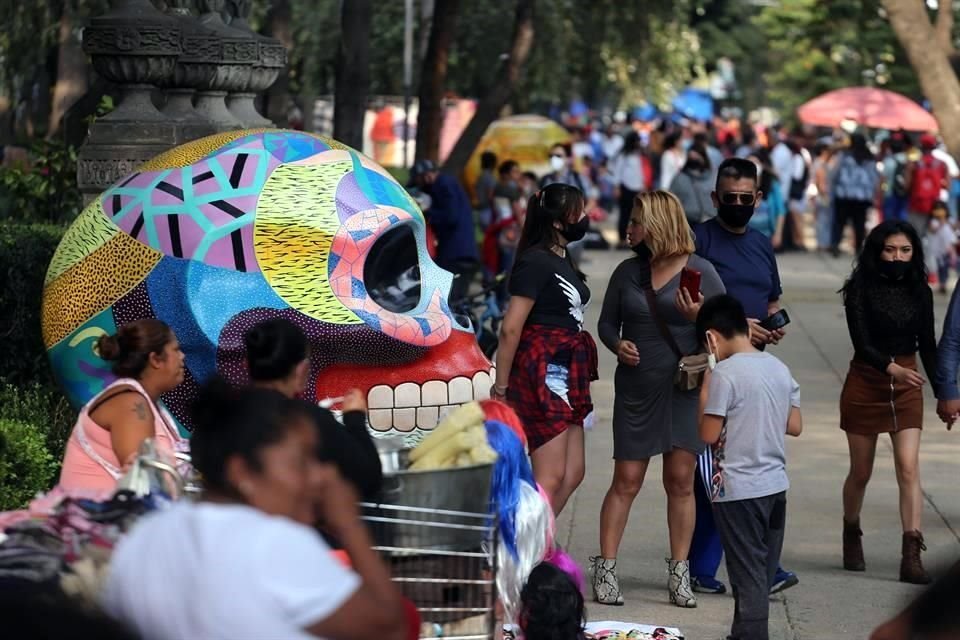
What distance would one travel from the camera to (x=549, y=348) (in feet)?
25.6

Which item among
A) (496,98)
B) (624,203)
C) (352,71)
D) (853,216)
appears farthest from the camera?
(853,216)

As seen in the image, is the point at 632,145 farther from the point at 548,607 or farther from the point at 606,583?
the point at 548,607

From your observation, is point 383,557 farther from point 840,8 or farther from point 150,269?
point 840,8

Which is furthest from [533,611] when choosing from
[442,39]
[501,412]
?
[442,39]

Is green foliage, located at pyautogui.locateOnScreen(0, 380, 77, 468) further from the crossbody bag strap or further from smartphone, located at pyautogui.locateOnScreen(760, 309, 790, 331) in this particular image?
smartphone, located at pyautogui.locateOnScreen(760, 309, 790, 331)

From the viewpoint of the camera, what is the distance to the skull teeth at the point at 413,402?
735 centimetres

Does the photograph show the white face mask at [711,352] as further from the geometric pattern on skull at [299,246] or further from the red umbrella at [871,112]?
the red umbrella at [871,112]

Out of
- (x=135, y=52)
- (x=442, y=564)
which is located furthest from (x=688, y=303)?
(x=135, y=52)

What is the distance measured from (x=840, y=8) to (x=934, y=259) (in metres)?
15.3

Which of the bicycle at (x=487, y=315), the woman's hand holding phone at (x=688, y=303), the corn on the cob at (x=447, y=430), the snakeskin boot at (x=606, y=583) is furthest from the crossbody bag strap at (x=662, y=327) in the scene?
the bicycle at (x=487, y=315)

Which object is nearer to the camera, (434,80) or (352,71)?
(352,71)

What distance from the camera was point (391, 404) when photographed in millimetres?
7367

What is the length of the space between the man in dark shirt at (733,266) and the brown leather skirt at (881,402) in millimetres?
593

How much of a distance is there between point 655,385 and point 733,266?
719 millimetres
